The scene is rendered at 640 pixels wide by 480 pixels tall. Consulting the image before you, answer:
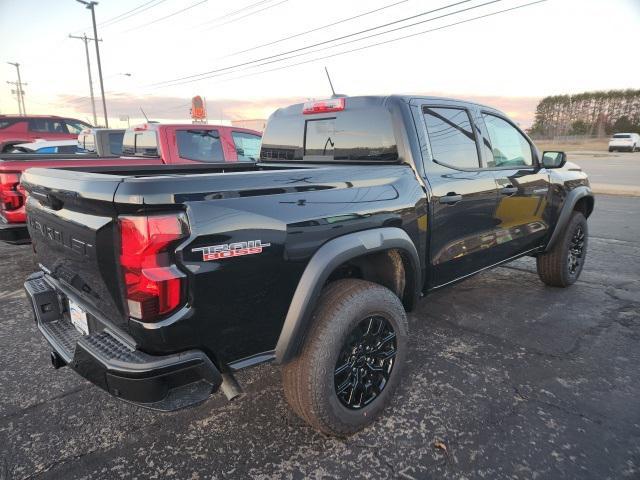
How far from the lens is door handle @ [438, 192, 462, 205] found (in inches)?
112

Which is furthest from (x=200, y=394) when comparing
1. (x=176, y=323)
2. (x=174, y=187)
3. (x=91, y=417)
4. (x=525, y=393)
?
(x=525, y=393)

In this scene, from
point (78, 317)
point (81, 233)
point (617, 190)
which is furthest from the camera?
point (617, 190)

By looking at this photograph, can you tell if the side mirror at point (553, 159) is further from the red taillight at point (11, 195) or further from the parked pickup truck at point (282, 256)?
the red taillight at point (11, 195)

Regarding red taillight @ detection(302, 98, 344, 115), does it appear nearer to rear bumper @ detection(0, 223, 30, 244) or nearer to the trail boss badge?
the trail boss badge

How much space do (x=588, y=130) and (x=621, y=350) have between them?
78.3 meters

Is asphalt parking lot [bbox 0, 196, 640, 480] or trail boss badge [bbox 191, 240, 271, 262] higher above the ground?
trail boss badge [bbox 191, 240, 271, 262]

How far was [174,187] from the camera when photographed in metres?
1.66

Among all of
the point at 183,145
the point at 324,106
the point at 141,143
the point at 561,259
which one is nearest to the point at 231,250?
the point at 324,106

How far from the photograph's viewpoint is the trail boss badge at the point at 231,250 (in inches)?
66.8

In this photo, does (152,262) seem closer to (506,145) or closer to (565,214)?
(506,145)

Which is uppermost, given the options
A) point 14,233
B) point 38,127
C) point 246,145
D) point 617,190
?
point 38,127

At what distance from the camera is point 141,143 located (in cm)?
704

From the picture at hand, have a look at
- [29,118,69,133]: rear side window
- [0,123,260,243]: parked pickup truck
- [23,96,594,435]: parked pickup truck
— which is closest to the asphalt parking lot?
[23,96,594,435]: parked pickup truck

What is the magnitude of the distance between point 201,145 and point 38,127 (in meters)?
11.8
